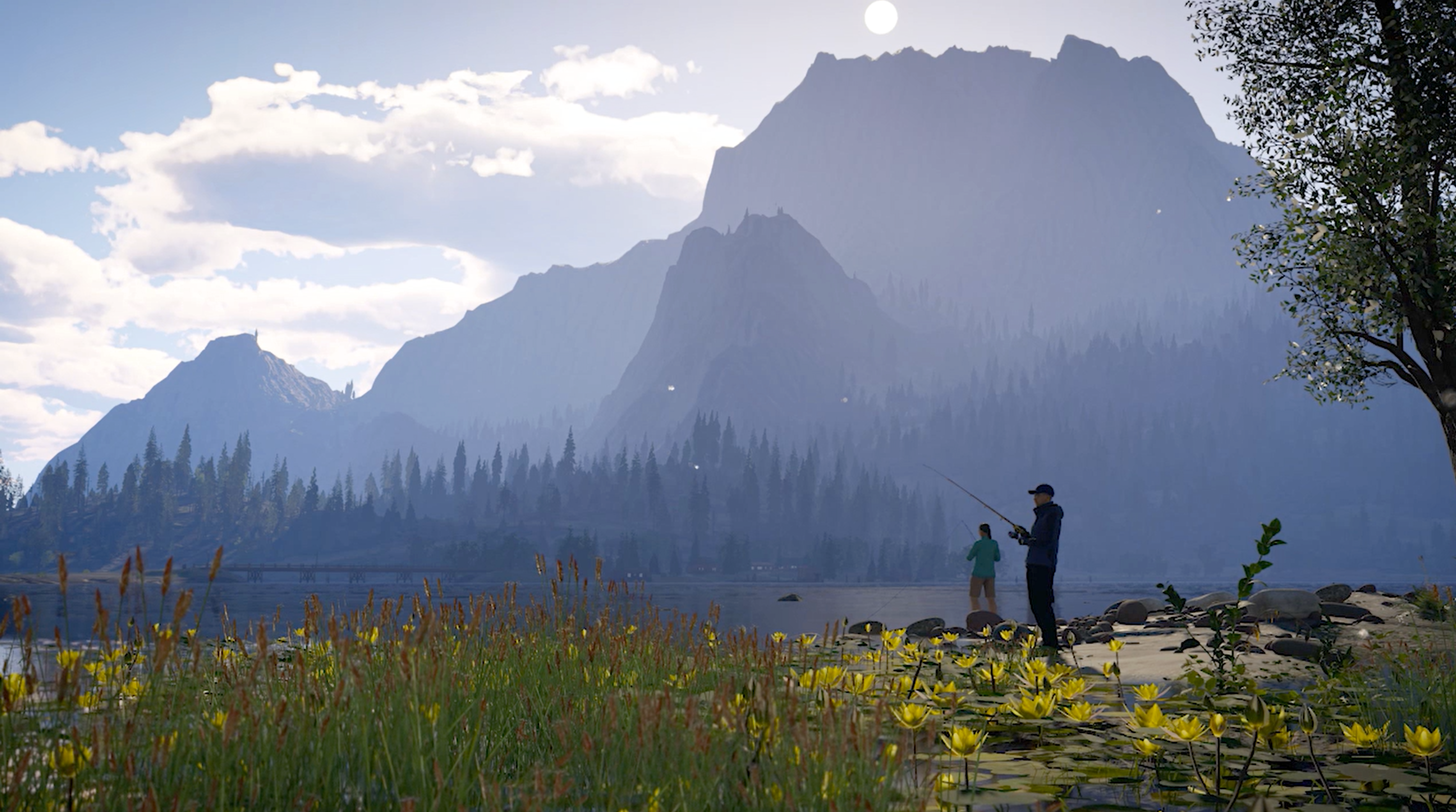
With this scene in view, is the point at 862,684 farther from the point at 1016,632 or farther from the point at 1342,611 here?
the point at 1342,611

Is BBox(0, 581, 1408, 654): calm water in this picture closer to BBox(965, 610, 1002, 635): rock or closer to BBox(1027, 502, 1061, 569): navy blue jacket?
BBox(965, 610, 1002, 635): rock

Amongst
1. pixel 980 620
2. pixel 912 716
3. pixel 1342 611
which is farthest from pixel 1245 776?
pixel 980 620

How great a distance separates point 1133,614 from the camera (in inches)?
797

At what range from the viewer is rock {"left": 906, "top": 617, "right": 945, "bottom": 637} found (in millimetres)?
18031

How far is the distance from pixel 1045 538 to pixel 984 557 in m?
8.70

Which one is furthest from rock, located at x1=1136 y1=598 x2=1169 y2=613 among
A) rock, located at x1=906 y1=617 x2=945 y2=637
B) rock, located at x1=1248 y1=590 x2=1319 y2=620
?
rock, located at x1=1248 y1=590 x2=1319 y2=620

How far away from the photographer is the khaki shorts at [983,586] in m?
21.6

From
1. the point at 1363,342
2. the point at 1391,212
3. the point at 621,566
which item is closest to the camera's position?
the point at 1391,212

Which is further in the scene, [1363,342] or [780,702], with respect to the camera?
[1363,342]

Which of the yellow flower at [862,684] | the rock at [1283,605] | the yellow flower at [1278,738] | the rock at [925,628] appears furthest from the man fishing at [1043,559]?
the yellow flower at [1278,738]

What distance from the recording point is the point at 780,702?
4395 mm

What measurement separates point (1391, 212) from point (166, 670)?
17466 millimetres

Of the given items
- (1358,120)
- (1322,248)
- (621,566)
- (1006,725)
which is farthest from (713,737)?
(621,566)

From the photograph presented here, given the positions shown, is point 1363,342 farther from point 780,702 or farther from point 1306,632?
point 780,702
